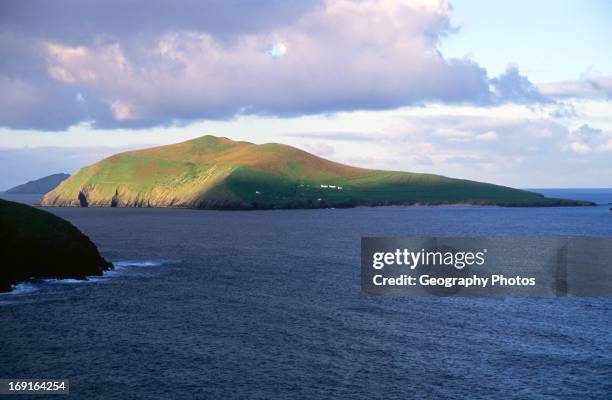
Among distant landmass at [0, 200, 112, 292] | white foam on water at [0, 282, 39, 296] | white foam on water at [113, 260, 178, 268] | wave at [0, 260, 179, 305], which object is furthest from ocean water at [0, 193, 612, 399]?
white foam on water at [113, 260, 178, 268]

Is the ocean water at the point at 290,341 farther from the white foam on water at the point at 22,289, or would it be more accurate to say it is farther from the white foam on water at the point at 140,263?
the white foam on water at the point at 140,263

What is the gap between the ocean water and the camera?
46.3m

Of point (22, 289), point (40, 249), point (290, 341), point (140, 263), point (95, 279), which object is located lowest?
point (290, 341)

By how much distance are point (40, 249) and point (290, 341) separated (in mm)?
51389

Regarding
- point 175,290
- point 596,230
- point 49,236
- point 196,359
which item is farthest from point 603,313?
point 596,230

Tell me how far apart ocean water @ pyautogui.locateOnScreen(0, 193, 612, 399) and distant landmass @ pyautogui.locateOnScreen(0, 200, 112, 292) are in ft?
13.3

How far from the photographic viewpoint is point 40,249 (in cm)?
9300

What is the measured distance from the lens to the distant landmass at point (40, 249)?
292 ft

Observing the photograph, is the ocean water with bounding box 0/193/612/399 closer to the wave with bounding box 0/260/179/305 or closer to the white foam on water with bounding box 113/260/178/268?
the wave with bounding box 0/260/179/305

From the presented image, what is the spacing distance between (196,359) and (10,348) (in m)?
16.5

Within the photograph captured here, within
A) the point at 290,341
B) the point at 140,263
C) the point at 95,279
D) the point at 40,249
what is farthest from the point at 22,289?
the point at 290,341

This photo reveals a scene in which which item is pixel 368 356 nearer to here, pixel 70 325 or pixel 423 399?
pixel 423 399

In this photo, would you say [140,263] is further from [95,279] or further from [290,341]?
[290,341]

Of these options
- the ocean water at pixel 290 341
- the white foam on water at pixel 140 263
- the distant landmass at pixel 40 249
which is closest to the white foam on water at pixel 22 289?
the ocean water at pixel 290 341
